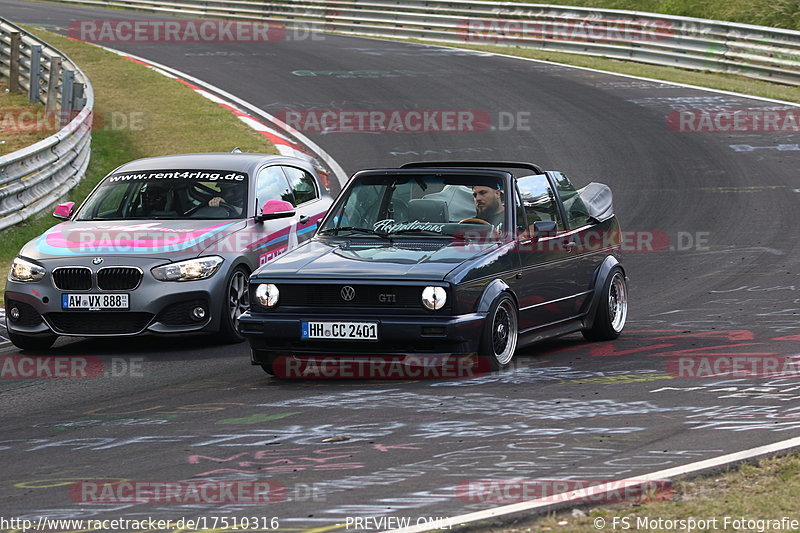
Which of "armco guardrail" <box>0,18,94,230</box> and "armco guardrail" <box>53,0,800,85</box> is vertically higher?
"armco guardrail" <box>53,0,800,85</box>

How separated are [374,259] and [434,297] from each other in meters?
0.63

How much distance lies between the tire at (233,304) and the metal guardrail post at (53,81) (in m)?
12.6

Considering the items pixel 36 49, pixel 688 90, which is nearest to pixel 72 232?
pixel 36 49

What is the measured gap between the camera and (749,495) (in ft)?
18.8

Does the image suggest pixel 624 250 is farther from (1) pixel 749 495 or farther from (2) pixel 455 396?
(1) pixel 749 495

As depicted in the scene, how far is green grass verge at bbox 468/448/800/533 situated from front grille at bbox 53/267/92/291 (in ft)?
19.7

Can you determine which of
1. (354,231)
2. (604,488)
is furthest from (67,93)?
(604,488)

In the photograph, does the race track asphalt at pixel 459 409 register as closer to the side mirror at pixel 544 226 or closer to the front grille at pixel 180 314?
the front grille at pixel 180 314

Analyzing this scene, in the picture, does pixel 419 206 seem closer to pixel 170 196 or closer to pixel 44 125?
pixel 170 196

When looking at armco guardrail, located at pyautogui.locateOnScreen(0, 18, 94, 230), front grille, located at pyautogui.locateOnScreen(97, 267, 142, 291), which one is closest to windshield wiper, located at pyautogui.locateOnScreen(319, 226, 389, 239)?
front grille, located at pyautogui.locateOnScreen(97, 267, 142, 291)

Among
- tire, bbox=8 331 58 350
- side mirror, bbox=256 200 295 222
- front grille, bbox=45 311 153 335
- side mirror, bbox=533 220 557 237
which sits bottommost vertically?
tire, bbox=8 331 58 350

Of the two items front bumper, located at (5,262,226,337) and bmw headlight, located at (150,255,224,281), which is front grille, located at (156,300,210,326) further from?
bmw headlight, located at (150,255,224,281)

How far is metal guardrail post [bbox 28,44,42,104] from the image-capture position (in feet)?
75.5

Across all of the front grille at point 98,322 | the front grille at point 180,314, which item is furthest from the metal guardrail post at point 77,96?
the front grille at point 180,314
